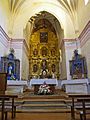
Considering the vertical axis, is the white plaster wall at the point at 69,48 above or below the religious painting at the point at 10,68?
above

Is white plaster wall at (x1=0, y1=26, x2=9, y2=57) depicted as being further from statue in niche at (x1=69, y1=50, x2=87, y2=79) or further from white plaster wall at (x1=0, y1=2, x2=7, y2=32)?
statue in niche at (x1=69, y1=50, x2=87, y2=79)

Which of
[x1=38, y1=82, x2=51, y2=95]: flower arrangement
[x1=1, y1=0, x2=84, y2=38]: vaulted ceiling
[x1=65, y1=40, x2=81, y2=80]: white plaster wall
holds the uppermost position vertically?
[x1=1, y1=0, x2=84, y2=38]: vaulted ceiling

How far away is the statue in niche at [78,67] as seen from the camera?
11867 millimetres

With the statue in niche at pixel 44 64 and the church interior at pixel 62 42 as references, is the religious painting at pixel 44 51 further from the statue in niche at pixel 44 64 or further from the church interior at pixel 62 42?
the church interior at pixel 62 42

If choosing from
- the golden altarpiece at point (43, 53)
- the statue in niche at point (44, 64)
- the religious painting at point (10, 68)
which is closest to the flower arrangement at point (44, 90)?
the religious painting at point (10, 68)

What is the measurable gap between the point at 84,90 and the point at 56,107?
164 inches

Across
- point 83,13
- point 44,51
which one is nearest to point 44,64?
point 44,51

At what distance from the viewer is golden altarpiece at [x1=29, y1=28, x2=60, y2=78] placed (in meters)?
18.1

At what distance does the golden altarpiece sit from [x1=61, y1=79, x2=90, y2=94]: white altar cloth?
24.2 ft

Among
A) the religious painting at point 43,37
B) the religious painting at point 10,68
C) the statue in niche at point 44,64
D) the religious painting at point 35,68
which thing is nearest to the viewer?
the religious painting at point 10,68

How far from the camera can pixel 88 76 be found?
37.1 ft

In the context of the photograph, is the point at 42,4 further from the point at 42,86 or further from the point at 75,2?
the point at 42,86

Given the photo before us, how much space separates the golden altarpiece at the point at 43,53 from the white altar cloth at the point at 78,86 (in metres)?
7.37

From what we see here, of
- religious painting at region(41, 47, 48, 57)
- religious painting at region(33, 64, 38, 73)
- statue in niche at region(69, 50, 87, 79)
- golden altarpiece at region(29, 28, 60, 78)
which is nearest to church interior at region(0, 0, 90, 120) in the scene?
statue in niche at region(69, 50, 87, 79)
